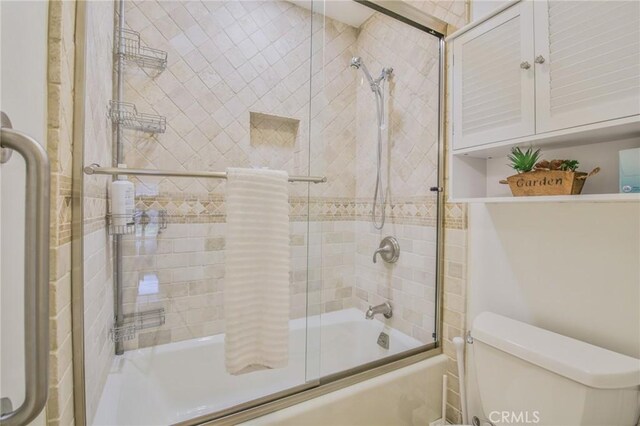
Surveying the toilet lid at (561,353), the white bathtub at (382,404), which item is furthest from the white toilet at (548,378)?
the white bathtub at (382,404)

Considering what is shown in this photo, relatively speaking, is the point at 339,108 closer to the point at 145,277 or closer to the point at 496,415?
the point at 145,277

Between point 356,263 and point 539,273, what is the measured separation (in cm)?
107

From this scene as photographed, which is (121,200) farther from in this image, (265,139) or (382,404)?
(382,404)

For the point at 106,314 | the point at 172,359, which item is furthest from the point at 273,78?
the point at 172,359

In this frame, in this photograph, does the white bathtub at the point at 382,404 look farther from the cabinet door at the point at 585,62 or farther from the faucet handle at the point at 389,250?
the cabinet door at the point at 585,62

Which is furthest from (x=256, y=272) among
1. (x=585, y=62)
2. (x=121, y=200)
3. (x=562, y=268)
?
(x=585, y=62)

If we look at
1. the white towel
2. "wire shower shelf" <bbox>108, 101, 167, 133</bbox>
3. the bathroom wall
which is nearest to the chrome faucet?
the white towel

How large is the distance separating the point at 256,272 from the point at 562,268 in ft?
3.79

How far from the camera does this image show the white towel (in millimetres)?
1110

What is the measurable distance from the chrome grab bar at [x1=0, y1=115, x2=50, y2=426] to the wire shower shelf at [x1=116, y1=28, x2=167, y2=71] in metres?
1.33

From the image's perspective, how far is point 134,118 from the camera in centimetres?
147

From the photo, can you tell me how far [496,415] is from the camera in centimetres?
109

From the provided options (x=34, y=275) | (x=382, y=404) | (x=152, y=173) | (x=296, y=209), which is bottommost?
(x=382, y=404)

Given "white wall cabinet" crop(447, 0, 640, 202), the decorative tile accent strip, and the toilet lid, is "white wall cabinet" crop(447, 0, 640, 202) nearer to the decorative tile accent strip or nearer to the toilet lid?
the decorative tile accent strip
